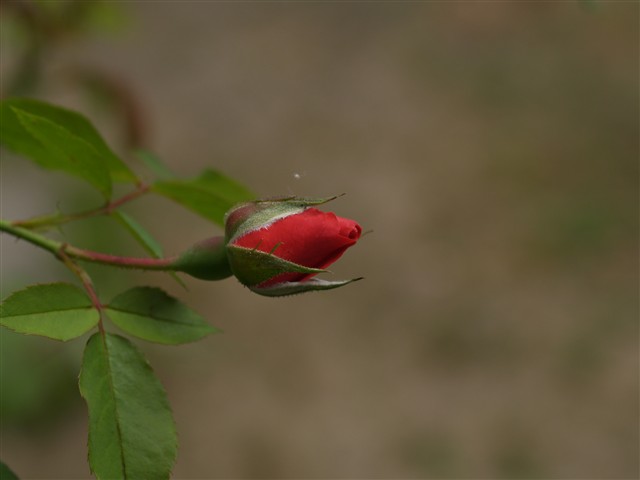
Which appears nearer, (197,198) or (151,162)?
(197,198)

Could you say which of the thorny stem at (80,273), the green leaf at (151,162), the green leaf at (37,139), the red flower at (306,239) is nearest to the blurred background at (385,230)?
the green leaf at (151,162)

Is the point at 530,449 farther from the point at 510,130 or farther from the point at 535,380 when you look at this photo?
the point at 510,130

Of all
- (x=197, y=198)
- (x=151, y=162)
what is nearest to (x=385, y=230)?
(x=151, y=162)

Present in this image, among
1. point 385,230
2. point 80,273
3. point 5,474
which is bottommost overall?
point 385,230

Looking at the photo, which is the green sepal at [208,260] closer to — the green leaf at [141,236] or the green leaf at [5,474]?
the green leaf at [141,236]

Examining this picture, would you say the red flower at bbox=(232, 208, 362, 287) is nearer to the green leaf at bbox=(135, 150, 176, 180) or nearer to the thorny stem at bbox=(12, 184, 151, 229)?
the thorny stem at bbox=(12, 184, 151, 229)

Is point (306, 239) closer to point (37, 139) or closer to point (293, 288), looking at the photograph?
point (293, 288)

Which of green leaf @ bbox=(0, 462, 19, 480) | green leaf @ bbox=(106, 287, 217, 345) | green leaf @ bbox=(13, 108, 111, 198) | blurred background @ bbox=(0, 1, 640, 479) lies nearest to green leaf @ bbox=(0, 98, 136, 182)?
green leaf @ bbox=(13, 108, 111, 198)

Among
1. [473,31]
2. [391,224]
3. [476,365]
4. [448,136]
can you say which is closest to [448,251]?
[391,224]
